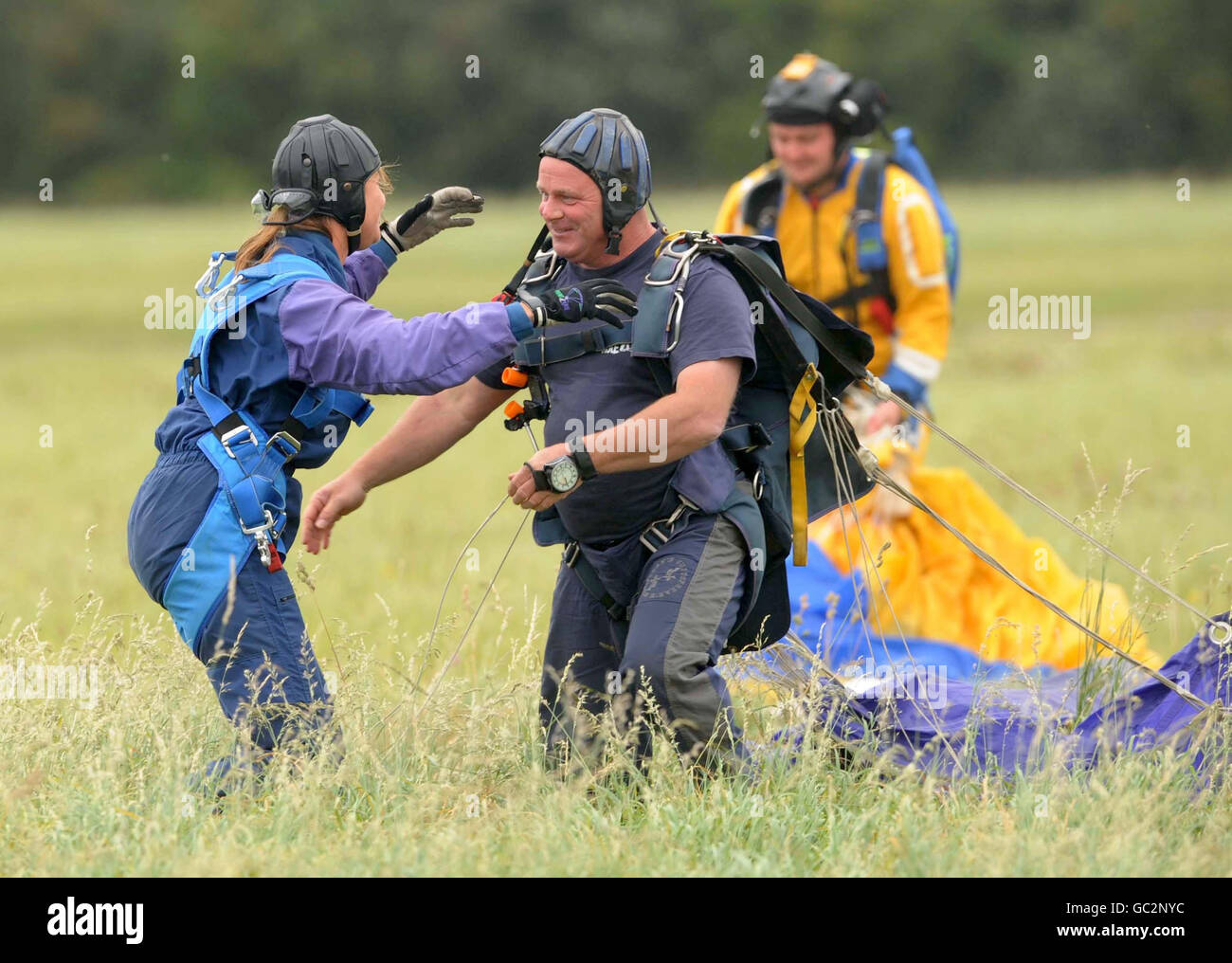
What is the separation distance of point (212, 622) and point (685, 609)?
1.44 m

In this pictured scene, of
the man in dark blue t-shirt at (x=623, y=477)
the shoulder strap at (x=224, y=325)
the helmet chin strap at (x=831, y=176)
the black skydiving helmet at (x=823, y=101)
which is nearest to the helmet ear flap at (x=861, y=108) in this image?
the black skydiving helmet at (x=823, y=101)

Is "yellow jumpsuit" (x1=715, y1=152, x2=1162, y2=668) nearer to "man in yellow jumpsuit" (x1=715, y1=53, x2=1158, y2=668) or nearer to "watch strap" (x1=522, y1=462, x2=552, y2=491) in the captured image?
"man in yellow jumpsuit" (x1=715, y1=53, x2=1158, y2=668)

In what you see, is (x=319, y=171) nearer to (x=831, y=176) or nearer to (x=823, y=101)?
(x=823, y=101)

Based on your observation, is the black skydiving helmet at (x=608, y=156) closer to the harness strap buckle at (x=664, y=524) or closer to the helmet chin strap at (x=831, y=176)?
the harness strap buckle at (x=664, y=524)

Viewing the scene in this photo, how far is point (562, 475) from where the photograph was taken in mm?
4508

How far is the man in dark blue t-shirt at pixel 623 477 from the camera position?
4.62m

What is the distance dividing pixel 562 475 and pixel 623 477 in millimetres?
498

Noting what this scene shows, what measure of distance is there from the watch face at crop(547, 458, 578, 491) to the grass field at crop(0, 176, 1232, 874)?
0.86m

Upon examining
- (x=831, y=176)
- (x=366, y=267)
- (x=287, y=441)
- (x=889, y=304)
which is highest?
(x=831, y=176)

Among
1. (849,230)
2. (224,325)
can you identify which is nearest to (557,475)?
(224,325)

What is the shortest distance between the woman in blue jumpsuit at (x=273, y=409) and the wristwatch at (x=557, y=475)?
0.35 m

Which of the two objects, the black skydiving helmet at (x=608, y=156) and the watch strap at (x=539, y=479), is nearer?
the watch strap at (x=539, y=479)

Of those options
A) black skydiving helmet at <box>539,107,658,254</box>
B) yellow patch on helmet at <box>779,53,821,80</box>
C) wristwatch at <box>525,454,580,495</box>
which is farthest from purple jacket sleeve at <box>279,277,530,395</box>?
yellow patch on helmet at <box>779,53,821,80</box>

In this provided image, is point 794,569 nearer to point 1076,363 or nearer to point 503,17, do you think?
point 1076,363
